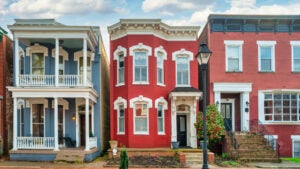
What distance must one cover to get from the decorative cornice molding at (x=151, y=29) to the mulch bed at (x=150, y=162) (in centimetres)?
759

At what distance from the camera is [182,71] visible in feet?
77.8

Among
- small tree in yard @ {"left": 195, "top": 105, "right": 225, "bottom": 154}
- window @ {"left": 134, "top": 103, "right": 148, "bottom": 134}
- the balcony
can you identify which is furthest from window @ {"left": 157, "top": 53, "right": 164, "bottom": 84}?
the balcony

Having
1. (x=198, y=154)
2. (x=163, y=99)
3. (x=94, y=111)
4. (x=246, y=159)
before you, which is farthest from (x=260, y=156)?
(x=94, y=111)

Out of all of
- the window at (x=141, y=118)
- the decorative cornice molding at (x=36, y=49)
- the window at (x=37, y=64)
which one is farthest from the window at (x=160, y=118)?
the decorative cornice molding at (x=36, y=49)

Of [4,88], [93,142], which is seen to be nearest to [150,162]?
[93,142]

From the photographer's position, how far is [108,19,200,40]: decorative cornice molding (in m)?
22.2

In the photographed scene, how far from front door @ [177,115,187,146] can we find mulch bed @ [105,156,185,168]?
12.0 feet

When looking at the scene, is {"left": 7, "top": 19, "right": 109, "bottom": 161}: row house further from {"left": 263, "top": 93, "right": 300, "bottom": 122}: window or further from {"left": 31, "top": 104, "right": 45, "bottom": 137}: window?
{"left": 263, "top": 93, "right": 300, "bottom": 122}: window

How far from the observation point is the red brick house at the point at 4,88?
22.1 m

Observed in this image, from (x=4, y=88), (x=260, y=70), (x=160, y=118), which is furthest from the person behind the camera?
(x=260, y=70)

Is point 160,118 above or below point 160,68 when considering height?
below

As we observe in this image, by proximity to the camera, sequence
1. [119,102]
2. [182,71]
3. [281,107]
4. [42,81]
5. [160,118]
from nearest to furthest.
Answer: [42,81], [119,102], [160,118], [182,71], [281,107]

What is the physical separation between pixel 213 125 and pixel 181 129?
3.09m

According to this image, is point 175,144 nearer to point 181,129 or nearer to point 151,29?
point 181,129
